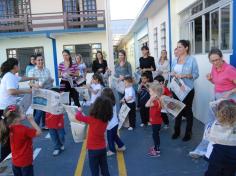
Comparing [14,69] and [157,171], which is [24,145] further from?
[157,171]

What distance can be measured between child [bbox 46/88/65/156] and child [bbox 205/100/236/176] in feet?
9.64

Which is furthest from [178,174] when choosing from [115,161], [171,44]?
[171,44]

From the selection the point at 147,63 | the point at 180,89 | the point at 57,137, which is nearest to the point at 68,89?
the point at 147,63

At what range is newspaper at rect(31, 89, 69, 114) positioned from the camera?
482 centimetres

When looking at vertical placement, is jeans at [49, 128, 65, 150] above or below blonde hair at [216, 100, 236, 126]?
below

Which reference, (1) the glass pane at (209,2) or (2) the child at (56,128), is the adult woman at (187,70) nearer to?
(1) the glass pane at (209,2)

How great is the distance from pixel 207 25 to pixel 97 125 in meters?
4.24

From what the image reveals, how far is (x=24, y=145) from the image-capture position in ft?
11.7

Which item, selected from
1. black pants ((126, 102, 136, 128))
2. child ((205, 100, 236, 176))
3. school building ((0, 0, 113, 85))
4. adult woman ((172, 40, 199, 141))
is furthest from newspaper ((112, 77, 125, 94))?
school building ((0, 0, 113, 85))

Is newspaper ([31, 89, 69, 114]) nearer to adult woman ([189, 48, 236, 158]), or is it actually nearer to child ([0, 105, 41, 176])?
child ([0, 105, 41, 176])

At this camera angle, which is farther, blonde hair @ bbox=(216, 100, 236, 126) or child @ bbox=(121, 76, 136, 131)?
child @ bbox=(121, 76, 136, 131)

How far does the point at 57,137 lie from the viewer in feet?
17.7

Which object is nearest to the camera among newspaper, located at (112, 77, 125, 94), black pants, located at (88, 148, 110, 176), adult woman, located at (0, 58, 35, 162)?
black pants, located at (88, 148, 110, 176)

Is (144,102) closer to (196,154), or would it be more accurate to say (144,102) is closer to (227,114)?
(196,154)
